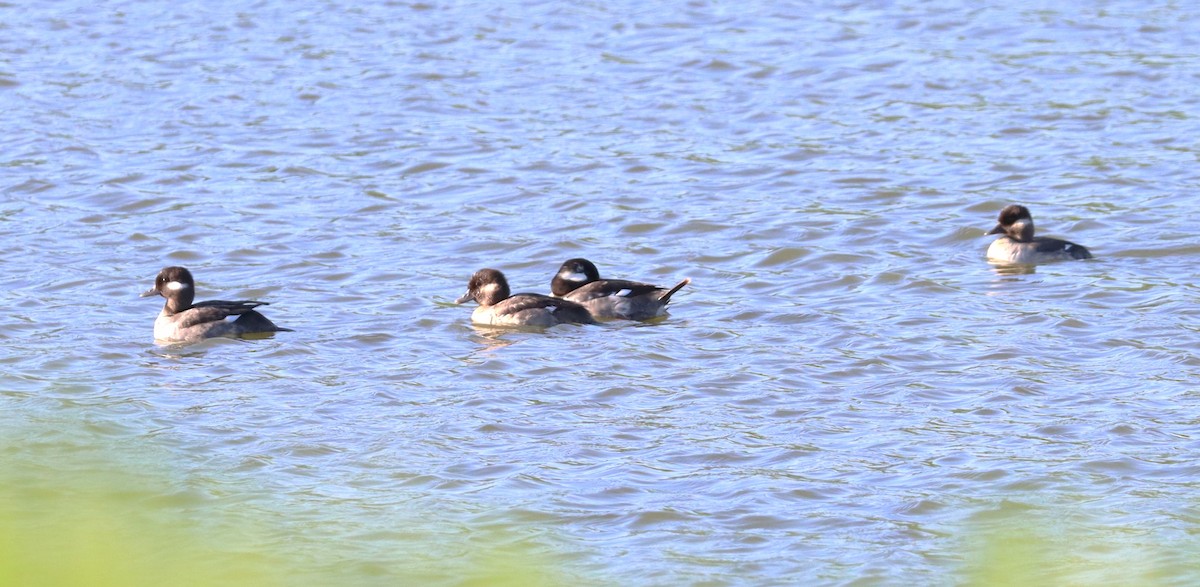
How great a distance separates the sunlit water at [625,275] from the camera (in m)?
8.05

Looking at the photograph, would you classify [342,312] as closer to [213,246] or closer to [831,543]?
[213,246]

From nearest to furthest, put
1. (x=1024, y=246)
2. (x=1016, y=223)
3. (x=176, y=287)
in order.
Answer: (x=176, y=287), (x=1024, y=246), (x=1016, y=223)

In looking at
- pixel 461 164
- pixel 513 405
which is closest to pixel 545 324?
pixel 513 405

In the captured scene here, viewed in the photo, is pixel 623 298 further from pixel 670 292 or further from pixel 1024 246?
pixel 1024 246

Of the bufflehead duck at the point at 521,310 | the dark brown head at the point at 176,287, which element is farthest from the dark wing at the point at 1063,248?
the dark brown head at the point at 176,287

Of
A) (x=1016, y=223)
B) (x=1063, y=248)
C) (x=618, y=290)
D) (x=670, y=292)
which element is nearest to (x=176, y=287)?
(x=618, y=290)

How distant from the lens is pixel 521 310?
513 inches

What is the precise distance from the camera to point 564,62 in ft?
71.3

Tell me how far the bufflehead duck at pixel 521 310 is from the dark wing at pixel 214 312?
1651 millimetres

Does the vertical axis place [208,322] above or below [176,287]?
below

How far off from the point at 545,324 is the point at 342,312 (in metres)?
1.51

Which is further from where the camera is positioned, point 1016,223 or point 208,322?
point 1016,223

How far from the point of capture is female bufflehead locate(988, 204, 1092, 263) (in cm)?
1436

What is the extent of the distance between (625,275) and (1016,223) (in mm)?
3315
